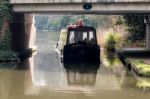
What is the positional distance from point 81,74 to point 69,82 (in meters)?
2.83

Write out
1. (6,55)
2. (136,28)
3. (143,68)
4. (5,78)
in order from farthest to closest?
(136,28) → (6,55) → (5,78) → (143,68)

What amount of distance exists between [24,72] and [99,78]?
369 centimetres

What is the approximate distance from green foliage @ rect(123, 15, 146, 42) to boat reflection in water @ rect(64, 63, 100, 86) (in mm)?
10697

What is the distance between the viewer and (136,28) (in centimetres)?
3569

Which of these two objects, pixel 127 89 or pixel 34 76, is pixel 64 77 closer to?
pixel 34 76

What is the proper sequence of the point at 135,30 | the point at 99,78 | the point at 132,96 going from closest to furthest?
the point at 132,96 → the point at 99,78 → the point at 135,30

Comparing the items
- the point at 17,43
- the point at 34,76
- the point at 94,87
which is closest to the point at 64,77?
the point at 34,76

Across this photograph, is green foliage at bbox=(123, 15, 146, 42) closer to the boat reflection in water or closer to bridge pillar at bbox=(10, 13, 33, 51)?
bridge pillar at bbox=(10, 13, 33, 51)

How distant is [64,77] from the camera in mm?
20125

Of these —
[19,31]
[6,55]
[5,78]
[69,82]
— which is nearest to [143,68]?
[69,82]

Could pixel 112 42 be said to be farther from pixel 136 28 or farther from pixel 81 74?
pixel 81 74

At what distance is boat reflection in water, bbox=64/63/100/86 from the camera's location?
61.0ft

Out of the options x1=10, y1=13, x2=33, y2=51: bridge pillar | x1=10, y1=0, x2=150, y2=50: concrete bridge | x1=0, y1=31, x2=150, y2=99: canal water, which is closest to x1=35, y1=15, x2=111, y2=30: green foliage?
x1=10, y1=13, x2=33, y2=51: bridge pillar

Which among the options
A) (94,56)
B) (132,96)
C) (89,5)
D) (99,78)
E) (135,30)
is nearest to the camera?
(132,96)
